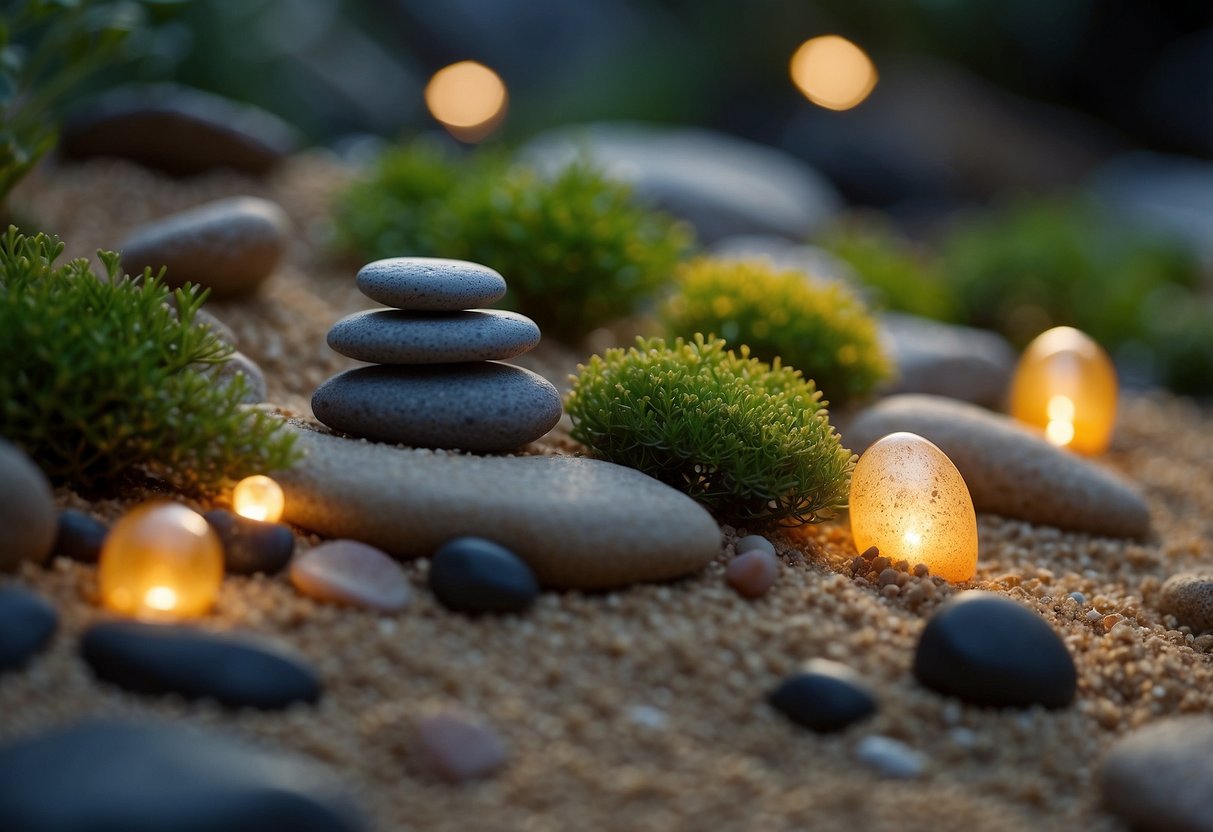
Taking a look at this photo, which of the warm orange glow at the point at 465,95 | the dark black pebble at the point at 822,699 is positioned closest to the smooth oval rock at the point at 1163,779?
the dark black pebble at the point at 822,699

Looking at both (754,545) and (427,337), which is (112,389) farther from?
(754,545)

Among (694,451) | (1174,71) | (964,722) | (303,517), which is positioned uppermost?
(1174,71)

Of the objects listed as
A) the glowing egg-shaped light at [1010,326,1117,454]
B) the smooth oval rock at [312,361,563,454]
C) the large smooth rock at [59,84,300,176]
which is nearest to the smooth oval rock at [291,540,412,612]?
the smooth oval rock at [312,361,563,454]

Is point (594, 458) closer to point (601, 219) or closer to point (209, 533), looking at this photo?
point (209, 533)

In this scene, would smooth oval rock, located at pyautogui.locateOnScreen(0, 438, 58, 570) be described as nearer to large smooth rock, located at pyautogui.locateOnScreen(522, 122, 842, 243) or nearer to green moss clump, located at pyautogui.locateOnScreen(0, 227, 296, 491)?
green moss clump, located at pyautogui.locateOnScreen(0, 227, 296, 491)

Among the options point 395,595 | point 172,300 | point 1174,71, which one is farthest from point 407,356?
point 1174,71

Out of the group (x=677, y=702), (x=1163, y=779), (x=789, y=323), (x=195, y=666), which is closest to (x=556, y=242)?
(x=789, y=323)

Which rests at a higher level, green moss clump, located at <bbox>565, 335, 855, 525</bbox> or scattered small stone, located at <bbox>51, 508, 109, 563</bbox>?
green moss clump, located at <bbox>565, 335, 855, 525</bbox>
